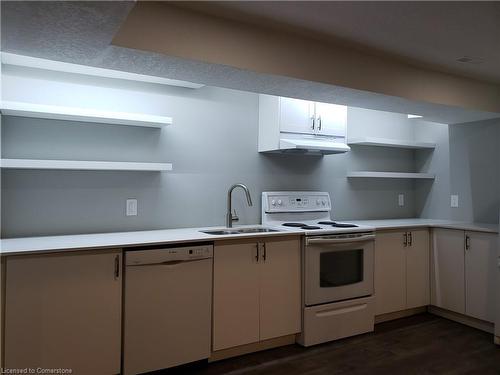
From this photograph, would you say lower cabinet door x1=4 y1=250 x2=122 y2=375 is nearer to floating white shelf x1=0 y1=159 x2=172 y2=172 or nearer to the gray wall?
floating white shelf x1=0 y1=159 x2=172 y2=172

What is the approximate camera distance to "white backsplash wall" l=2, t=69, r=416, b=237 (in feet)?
8.68

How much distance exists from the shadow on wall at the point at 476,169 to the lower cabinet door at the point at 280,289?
2.14 m

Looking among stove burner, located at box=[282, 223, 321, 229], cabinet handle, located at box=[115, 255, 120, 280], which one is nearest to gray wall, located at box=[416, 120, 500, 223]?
stove burner, located at box=[282, 223, 321, 229]

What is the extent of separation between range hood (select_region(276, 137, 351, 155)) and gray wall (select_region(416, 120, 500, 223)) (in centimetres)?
140

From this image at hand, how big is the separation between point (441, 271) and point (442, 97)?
1.70m

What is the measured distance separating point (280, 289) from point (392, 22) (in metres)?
1.98

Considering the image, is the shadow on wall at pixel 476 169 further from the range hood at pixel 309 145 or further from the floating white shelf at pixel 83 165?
the floating white shelf at pixel 83 165

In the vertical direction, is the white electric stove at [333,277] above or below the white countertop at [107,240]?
below

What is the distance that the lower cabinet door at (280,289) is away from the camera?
2961 millimetres

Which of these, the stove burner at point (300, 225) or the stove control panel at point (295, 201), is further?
the stove control panel at point (295, 201)

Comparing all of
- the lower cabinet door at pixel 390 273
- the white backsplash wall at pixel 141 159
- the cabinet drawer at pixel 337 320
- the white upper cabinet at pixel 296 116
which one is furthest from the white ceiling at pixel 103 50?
the cabinet drawer at pixel 337 320

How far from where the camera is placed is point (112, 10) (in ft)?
5.17

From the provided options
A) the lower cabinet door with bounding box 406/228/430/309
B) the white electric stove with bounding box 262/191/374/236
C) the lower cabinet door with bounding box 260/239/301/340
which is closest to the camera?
the lower cabinet door with bounding box 260/239/301/340

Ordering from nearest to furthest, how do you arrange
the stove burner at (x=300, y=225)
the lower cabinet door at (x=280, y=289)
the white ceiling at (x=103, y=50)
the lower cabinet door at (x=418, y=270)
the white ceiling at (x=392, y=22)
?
the white ceiling at (x=103, y=50)
the white ceiling at (x=392, y=22)
the lower cabinet door at (x=280, y=289)
the stove burner at (x=300, y=225)
the lower cabinet door at (x=418, y=270)
